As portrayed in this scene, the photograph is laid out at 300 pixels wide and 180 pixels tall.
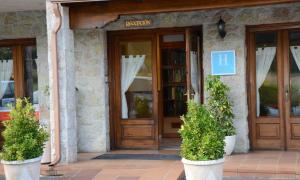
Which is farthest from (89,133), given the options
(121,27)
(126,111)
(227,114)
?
(227,114)

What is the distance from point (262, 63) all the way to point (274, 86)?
495mm

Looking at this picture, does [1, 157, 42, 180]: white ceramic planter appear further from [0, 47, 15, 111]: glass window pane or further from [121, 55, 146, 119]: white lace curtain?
[0, 47, 15, 111]: glass window pane

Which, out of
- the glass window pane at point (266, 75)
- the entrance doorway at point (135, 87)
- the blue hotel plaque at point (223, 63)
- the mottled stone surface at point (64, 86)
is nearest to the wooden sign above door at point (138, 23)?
the entrance doorway at point (135, 87)

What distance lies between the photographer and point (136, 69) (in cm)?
952

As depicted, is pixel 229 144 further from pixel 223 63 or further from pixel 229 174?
pixel 223 63

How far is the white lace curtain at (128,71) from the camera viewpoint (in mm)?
9508

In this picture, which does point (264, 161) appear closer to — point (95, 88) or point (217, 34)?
point (217, 34)

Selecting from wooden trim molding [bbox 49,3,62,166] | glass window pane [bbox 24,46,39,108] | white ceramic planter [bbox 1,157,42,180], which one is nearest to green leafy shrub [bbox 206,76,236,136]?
wooden trim molding [bbox 49,3,62,166]

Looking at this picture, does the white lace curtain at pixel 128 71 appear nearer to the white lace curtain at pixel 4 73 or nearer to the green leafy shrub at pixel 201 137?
the white lace curtain at pixel 4 73


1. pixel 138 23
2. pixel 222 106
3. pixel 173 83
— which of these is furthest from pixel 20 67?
pixel 222 106

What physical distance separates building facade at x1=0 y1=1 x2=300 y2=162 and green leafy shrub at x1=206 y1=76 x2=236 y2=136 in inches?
13.1

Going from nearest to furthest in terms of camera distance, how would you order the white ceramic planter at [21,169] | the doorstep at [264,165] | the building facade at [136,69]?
the white ceramic planter at [21,169], the doorstep at [264,165], the building facade at [136,69]

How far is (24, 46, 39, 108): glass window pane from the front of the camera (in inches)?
396

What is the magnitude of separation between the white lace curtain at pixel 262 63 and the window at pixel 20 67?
4.67 metres
